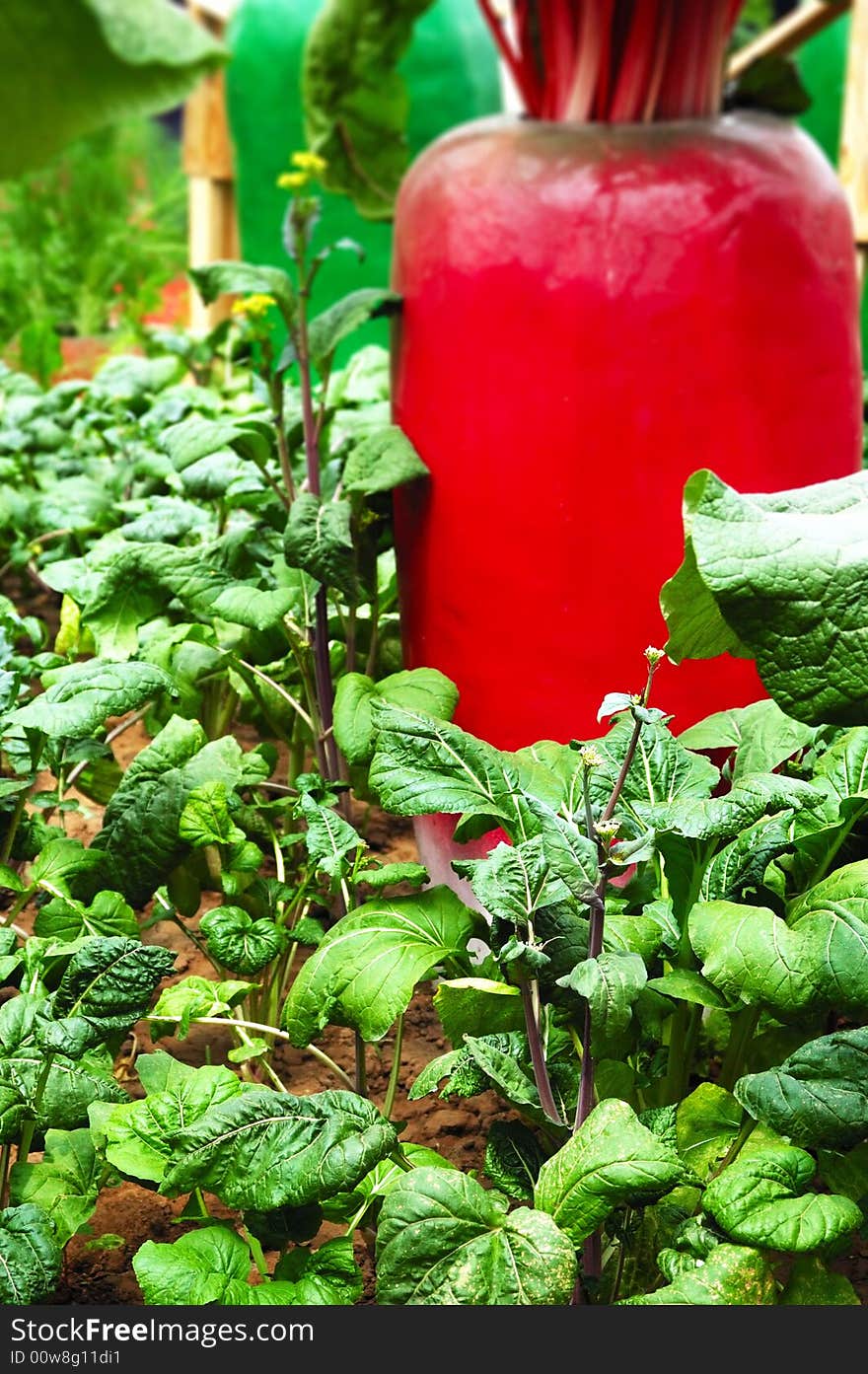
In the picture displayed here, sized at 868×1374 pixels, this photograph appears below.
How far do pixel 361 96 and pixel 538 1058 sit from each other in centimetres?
138

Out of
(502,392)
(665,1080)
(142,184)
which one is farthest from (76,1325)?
(142,184)

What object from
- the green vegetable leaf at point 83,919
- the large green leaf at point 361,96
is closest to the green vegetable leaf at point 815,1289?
the green vegetable leaf at point 83,919

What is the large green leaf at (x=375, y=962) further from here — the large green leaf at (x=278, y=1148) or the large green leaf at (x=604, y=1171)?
the large green leaf at (x=604, y=1171)

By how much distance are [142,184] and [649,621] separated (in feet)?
16.2

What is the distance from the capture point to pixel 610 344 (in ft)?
4.82

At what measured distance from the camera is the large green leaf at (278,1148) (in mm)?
981

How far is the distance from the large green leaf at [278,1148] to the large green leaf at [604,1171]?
0.41 feet

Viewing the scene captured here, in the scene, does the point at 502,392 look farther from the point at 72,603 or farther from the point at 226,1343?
the point at 226,1343

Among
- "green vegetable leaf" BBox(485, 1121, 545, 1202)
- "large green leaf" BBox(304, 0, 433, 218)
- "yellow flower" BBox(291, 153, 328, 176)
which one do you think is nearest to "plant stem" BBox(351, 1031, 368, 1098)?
"green vegetable leaf" BBox(485, 1121, 545, 1202)

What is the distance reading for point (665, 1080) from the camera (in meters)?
1.23

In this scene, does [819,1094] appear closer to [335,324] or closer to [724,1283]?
[724,1283]

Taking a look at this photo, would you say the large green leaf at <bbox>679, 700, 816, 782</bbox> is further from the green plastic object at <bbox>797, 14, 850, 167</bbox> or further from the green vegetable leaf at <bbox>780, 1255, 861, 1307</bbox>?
the green plastic object at <bbox>797, 14, 850, 167</bbox>

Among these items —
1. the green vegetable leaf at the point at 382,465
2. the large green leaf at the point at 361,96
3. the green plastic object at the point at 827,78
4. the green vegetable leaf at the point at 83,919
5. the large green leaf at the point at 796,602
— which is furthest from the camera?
the green plastic object at the point at 827,78

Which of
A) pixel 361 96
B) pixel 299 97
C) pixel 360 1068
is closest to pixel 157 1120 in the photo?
pixel 360 1068
